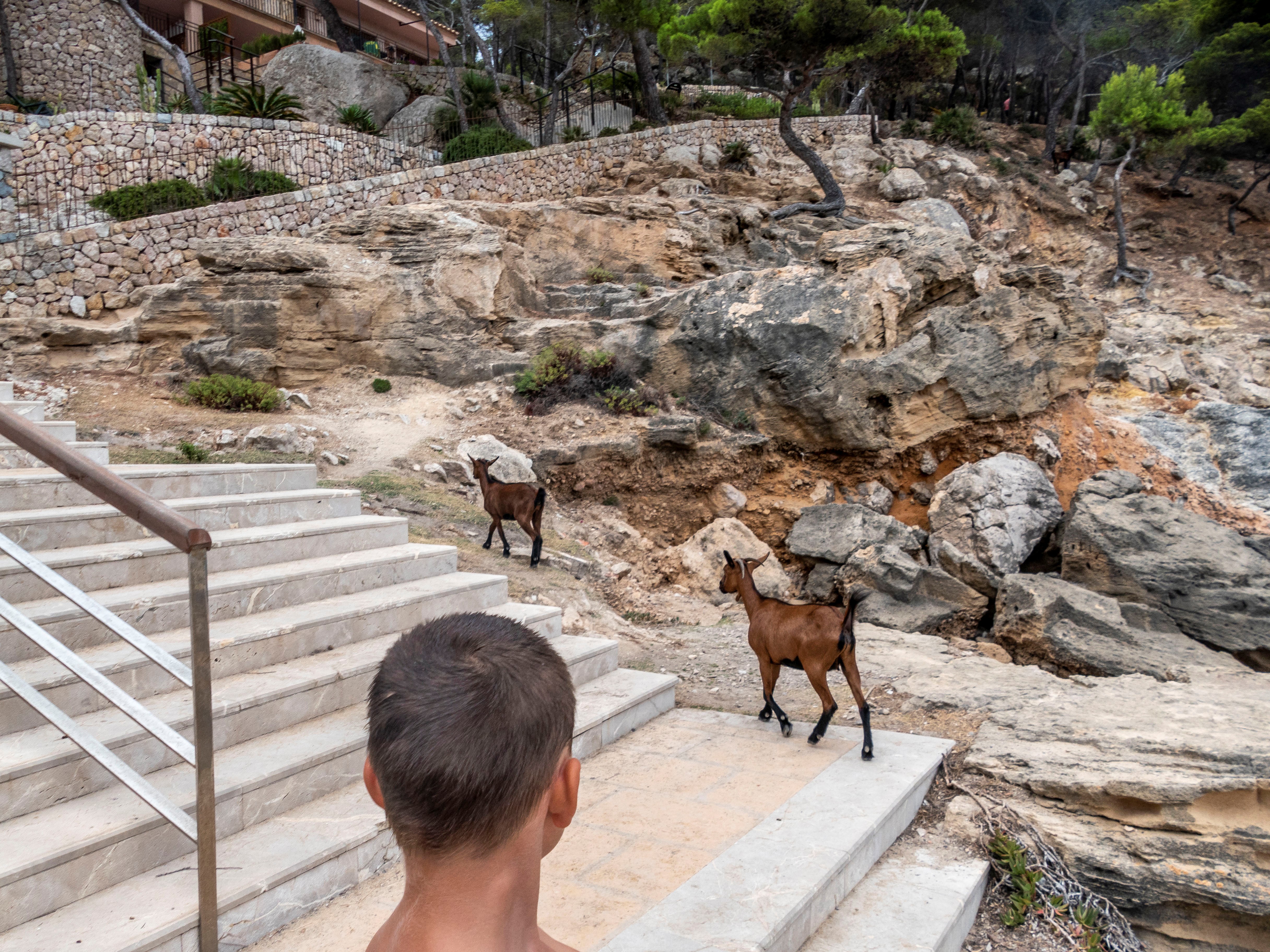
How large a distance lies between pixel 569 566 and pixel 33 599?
16.1 ft

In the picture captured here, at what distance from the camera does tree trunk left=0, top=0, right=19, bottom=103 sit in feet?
70.5

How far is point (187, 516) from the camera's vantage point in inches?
174

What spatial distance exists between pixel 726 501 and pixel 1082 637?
16.8 ft

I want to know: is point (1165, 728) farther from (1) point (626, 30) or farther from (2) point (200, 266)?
(1) point (626, 30)

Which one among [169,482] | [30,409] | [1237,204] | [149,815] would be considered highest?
[1237,204]

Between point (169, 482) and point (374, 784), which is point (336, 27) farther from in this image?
point (374, 784)

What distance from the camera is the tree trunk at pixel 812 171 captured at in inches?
659

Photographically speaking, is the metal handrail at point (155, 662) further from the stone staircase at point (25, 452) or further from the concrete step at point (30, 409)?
the concrete step at point (30, 409)

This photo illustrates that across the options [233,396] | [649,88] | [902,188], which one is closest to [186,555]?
[233,396]

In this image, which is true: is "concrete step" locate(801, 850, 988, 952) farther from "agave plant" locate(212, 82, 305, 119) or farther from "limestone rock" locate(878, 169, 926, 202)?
"agave plant" locate(212, 82, 305, 119)

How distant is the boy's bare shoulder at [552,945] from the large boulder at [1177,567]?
8.65 meters

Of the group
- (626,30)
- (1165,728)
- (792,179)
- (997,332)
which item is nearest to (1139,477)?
(997,332)

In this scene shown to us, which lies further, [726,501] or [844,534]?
[726,501]

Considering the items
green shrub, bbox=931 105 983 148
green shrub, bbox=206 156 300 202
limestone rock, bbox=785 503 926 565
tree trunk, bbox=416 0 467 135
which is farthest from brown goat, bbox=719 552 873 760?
green shrub, bbox=931 105 983 148
